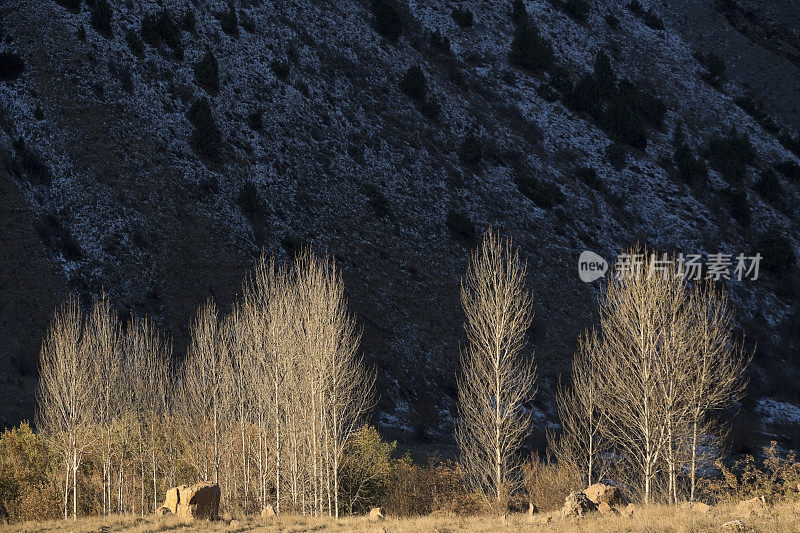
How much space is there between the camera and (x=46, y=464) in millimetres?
29516

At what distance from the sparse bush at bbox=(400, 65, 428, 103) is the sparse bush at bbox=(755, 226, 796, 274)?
3151 cm

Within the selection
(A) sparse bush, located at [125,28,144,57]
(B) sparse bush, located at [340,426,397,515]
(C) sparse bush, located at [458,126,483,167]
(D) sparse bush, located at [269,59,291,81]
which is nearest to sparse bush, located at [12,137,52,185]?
(A) sparse bush, located at [125,28,144,57]

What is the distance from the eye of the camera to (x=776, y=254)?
2534 inches

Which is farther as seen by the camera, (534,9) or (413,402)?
(534,9)

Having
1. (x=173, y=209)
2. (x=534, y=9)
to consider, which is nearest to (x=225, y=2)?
(x=173, y=209)

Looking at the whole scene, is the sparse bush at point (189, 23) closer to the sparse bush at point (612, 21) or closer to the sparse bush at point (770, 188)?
the sparse bush at point (612, 21)

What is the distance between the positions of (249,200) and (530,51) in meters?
38.4

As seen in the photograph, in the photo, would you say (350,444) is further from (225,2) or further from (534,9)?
(534,9)

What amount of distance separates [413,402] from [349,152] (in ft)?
72.5

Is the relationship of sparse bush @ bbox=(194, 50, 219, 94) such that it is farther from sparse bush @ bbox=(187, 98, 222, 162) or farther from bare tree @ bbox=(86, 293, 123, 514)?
bare tree @ bbox=(86, 293, 123, 514)

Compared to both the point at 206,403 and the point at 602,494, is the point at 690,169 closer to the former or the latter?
the point at 206,403

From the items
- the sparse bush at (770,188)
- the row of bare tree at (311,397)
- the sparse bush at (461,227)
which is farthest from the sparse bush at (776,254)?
the row of bare tree at (311,397)

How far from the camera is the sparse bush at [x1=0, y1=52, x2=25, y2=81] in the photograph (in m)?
50.5

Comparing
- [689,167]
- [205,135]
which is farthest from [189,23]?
[689,167]
